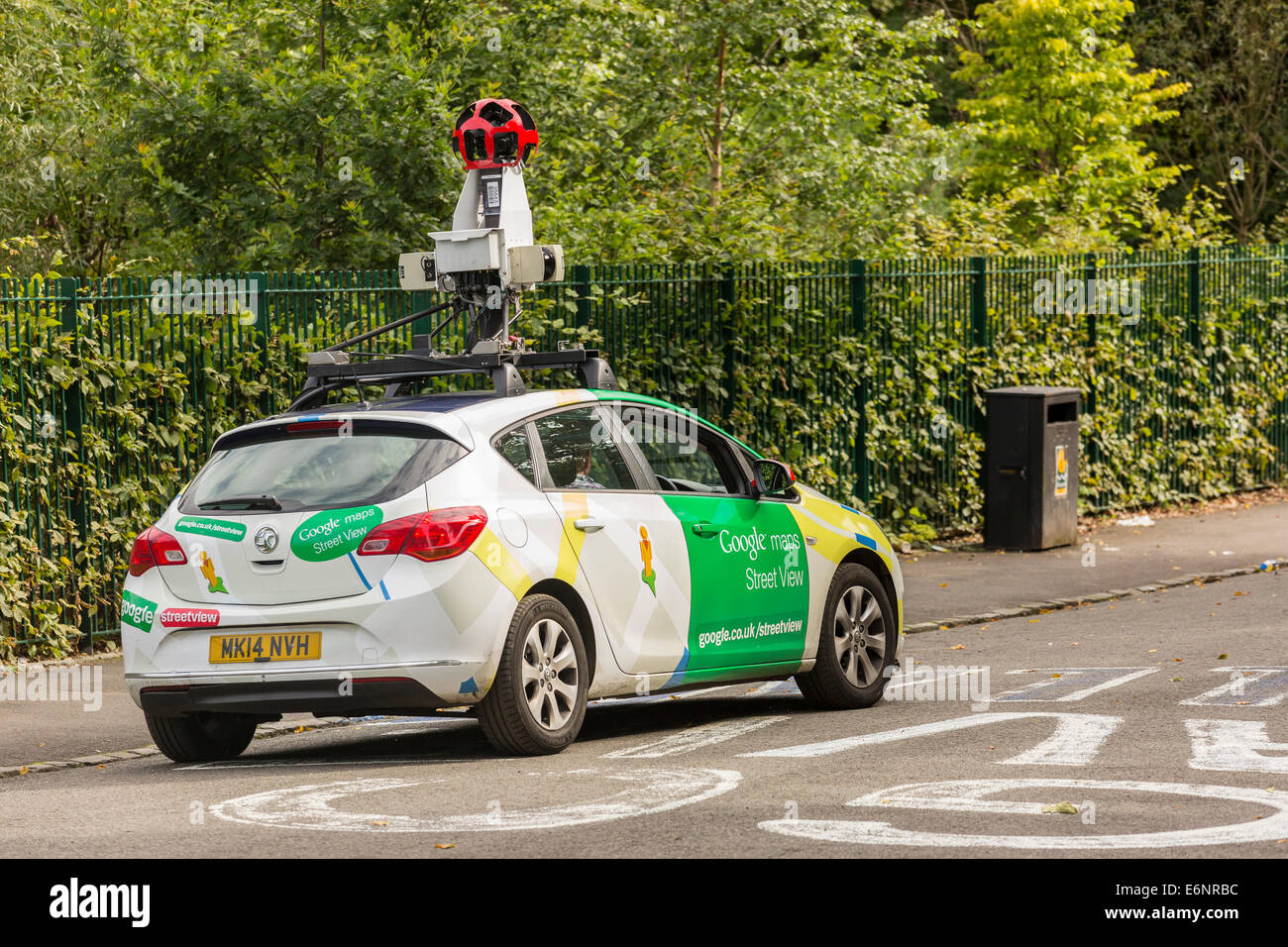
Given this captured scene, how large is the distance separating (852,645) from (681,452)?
1382mm

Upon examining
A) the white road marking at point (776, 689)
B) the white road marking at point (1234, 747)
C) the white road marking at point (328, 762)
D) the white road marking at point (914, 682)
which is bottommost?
the white road marking at point (776, 689)

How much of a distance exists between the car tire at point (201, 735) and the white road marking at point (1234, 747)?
4.15 meters

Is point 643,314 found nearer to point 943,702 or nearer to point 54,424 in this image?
point 54,424

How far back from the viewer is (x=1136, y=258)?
20344 millimetres

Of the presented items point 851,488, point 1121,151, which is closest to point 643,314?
point 851,488

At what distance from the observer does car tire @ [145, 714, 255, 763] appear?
8.84m

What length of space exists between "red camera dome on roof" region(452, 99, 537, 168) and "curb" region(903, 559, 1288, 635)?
13.9ft

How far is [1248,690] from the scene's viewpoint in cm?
1021

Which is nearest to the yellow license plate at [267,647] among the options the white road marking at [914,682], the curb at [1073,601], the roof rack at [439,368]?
the roof rack at [439,368]

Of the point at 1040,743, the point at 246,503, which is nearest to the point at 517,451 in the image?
the point at 246,503

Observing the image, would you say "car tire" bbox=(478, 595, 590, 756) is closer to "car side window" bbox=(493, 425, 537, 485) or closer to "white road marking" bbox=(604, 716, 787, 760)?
"white road marking" bbox=(604, 716, 787, 760)

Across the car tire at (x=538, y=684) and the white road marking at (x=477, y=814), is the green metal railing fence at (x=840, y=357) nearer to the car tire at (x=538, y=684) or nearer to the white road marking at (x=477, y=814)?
the car tire at (x=538, y=684)

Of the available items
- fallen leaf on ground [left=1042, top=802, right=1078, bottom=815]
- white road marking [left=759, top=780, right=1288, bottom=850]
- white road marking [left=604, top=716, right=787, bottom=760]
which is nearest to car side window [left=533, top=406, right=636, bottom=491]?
white road marking [left=604, top=716, right=787, bottom=760]

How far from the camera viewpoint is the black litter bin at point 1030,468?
17.6 m
